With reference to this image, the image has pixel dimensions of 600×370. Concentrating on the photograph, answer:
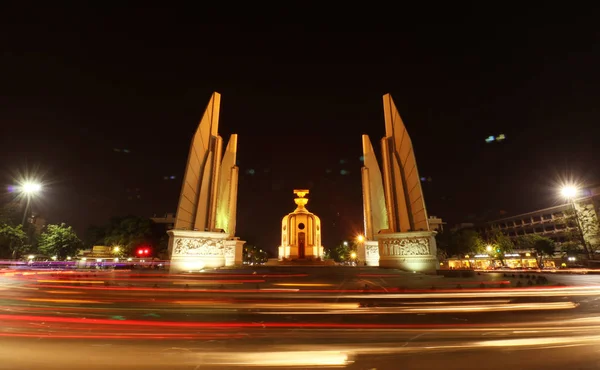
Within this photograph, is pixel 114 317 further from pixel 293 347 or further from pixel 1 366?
pixel 293 347

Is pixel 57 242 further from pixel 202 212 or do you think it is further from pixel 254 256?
pixel 254 256

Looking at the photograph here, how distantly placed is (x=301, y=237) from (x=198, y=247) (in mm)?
20081

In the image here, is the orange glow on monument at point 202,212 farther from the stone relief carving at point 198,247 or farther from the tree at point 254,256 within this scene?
the tree at point 254,256

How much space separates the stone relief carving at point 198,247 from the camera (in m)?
16.5

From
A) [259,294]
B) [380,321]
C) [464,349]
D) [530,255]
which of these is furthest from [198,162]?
[530,255]

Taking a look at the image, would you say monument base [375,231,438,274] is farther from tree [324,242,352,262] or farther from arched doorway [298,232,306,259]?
tree [324,242,352,262]

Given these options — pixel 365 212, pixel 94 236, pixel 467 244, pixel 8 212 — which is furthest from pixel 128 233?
pixel 467 244

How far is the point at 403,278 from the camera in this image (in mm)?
13727

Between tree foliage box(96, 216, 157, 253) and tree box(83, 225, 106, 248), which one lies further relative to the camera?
tree box(83, 225, 106, 248)

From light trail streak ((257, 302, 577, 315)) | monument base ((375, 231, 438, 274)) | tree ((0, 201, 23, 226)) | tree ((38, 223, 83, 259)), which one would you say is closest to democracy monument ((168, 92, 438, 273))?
monument base ((375, 231, 438, 274))

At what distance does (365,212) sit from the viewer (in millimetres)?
26156

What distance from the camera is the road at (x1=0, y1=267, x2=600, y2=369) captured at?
3.90 m

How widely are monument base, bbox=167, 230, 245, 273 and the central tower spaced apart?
18.2 meters

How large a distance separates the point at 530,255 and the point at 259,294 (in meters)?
55.6
